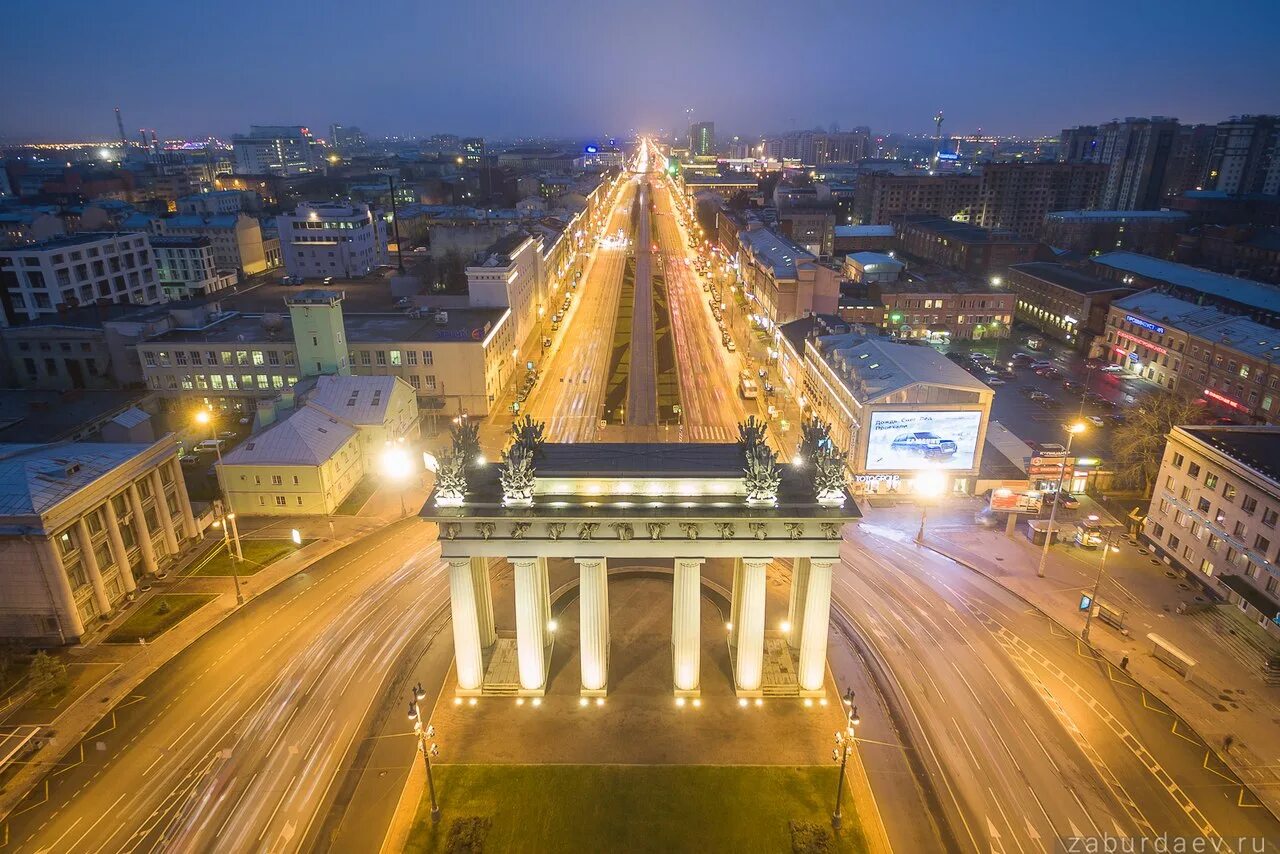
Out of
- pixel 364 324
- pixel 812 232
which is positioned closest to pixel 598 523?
pixel 364 324

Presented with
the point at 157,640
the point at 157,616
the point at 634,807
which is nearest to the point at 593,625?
the point at 634,807

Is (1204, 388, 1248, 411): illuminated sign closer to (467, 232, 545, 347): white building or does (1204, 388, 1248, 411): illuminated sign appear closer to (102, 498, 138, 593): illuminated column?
(467, 232, 545, 347): white building

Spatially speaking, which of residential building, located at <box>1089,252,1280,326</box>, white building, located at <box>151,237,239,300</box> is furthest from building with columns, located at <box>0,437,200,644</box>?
residential building, located at <box>1089,252,1280,326</box>

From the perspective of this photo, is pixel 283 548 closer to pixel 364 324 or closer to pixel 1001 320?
pixel 364 324

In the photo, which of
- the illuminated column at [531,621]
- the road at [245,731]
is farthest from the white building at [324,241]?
the illuminated column at [531,621]

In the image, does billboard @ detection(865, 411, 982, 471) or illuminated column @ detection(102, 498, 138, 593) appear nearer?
illuminated column @ detection(102, 498, 138, 593)

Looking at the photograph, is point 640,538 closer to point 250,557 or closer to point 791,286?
point 250,557
